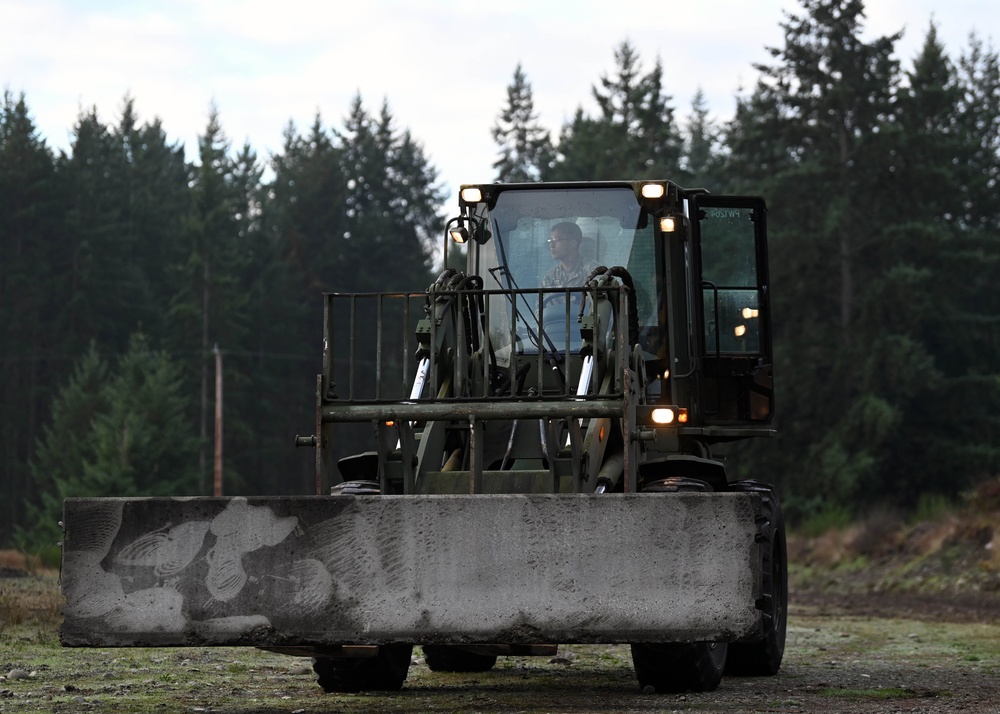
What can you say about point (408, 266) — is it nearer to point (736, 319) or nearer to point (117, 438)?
point (117, 438)

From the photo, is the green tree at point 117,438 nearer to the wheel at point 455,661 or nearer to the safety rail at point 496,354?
the wheel at point 455,661

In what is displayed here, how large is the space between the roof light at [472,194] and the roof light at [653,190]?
3.83 feet

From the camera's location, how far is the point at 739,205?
11867 millimetres

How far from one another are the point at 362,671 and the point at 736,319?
158 inches

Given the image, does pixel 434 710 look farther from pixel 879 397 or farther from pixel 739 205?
pixel 879 397

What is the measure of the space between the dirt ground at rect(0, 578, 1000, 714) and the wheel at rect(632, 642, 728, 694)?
0.33ft

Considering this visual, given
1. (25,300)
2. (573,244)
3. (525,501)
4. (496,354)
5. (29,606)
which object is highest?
(25,300)

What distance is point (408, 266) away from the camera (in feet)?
272

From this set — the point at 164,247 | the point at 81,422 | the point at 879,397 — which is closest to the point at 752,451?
the point at 879,397

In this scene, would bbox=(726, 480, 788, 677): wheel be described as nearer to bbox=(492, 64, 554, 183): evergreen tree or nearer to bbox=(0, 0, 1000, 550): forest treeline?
bbox=(0, 0, 1000, 550): forest treeline

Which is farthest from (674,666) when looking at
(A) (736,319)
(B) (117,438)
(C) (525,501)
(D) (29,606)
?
(B) (117,438)

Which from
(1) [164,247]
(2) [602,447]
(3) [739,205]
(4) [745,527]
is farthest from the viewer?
(1) [164,247]

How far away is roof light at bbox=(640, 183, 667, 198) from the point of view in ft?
36.7

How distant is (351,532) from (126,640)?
1273 millimetres
